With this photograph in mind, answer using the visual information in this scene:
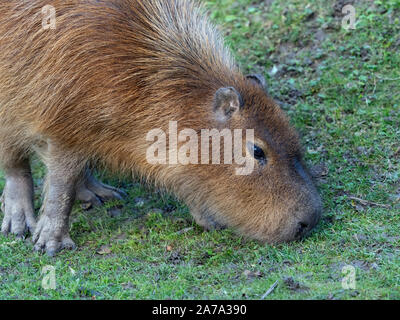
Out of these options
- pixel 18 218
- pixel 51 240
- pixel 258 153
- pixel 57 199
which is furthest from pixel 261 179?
pixel 18 218

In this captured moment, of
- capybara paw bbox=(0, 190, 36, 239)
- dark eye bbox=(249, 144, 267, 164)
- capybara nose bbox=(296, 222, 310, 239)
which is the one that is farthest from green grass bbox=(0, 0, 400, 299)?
dark eye bbox=(249, 144, 267, 164)

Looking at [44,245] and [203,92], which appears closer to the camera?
[203,92]

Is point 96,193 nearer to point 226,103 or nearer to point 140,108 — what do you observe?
point 140,108

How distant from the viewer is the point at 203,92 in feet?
16.4

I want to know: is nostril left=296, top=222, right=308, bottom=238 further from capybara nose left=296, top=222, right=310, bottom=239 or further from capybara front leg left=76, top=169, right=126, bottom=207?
capybara front leg left=76, top=169, right=126, bottom=207

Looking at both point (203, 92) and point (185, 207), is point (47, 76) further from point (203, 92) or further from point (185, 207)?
point (185, 207)

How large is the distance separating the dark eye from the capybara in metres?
0.01

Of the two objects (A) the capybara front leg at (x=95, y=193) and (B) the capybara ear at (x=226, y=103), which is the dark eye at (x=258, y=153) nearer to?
(B) the capybara ear at (x=226, y=103)

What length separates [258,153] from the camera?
482 cm

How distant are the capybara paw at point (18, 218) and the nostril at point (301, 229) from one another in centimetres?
245

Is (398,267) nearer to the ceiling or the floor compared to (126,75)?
nearer to the floor

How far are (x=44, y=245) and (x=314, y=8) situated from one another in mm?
4244
